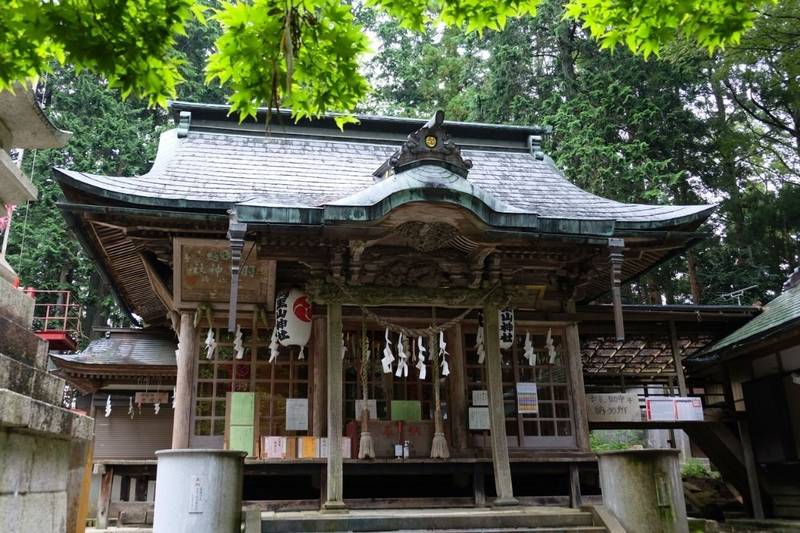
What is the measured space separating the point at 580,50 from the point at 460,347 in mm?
15808

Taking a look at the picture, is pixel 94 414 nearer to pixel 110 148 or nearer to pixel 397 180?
pixel 110 148

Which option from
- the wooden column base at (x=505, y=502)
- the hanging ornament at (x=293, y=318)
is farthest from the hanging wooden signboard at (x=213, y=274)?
the wooden column base at (x=505, y=502)

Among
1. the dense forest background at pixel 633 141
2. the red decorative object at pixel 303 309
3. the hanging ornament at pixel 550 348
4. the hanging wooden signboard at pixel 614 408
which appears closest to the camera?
the red decorative object at pixel 303 309

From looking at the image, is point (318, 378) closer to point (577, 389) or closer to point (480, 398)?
point (480, 398)

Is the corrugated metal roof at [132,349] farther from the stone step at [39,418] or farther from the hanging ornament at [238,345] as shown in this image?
the stone step at [39,418]

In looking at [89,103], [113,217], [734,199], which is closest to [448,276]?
[113,217]

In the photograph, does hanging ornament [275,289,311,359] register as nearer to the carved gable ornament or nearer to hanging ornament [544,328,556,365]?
the carved gable ornament

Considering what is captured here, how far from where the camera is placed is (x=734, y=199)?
67.1ft

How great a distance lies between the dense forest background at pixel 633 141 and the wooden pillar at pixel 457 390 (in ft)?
34.9

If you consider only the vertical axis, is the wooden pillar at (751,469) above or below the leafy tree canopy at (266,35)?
below

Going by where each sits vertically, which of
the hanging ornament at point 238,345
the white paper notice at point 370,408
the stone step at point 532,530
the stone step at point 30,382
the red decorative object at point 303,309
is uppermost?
the red decorative object at point 303,309

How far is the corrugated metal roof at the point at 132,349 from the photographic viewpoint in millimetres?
14492

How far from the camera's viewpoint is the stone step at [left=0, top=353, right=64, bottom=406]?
409 cm

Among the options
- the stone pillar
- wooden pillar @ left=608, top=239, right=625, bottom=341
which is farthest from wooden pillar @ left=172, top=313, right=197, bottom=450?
wooden pillar @ left=608, top=239, right=625, bottom=341
